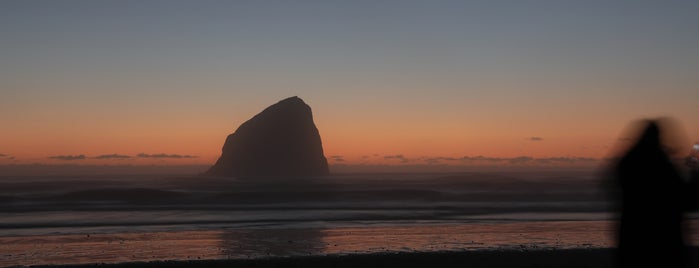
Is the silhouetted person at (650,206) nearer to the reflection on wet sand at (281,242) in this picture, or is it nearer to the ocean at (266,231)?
the ocean at (266,231)

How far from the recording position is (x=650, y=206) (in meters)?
4.63

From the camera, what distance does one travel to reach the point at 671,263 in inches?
183

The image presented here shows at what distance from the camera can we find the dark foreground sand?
1534 centimetres

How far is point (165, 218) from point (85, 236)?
Result: 29.3ft

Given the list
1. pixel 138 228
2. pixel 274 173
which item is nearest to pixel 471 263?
pixel 138 228

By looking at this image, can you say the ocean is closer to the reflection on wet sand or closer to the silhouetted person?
the reflection on wet sand

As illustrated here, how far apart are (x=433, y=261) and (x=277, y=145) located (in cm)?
10662

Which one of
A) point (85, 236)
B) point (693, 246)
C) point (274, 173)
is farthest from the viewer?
point (274, 173)

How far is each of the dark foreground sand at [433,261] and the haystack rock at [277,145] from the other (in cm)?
10166

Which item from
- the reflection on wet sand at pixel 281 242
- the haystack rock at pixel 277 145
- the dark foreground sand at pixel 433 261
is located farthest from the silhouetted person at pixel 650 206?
the haystack rock at pixel 277 145

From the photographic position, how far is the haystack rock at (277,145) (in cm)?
11938

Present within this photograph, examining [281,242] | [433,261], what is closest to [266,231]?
[281,242]

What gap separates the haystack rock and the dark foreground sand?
10166 cm

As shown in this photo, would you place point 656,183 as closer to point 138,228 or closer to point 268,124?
point 138,228
